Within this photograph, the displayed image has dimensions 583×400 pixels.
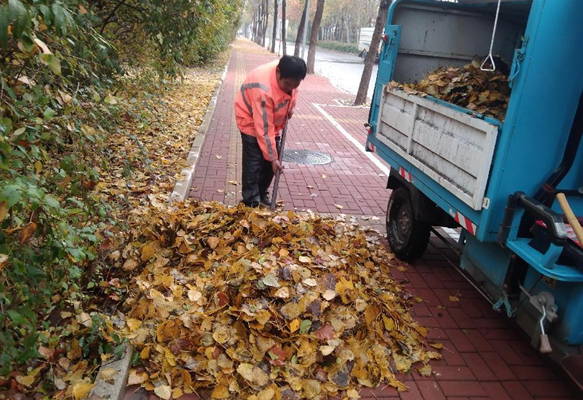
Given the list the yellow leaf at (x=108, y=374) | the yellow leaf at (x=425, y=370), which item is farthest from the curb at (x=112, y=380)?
the yellow leaf at (x=425, y=370)

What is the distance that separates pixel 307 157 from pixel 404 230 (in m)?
3.96

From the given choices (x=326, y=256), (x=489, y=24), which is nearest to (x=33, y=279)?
(x=326, y=256)

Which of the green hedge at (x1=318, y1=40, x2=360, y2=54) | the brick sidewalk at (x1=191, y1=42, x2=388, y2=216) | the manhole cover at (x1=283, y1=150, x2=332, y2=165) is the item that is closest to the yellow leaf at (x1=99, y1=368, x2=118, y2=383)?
the brick sidewalk at (x1=191, y1=42, x2=388, y2=216)

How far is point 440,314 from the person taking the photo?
4.02m

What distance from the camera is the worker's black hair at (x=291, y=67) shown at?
14.5 ft

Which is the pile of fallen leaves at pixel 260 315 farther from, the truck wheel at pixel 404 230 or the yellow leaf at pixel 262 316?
the truck wheel at pixel 404 230

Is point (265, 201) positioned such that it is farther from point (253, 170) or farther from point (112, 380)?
point (112, 380)

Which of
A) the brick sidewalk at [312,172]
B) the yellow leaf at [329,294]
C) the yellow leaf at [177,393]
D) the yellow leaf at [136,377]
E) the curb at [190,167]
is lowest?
the yellow leaf at [177,393]

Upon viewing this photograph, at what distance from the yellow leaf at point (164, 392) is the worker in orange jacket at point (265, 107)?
2.51 m

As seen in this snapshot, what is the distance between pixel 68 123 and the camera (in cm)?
291

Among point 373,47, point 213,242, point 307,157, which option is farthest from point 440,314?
point 373,47

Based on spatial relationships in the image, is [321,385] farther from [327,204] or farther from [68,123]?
[327,204]

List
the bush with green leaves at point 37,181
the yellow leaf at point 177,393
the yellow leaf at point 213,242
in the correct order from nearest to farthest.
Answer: the bush with green leaves at point 37,181, the yellow leaf at point 177,393, the yellow leaf at point 213,242

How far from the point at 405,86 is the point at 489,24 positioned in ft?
3.90
